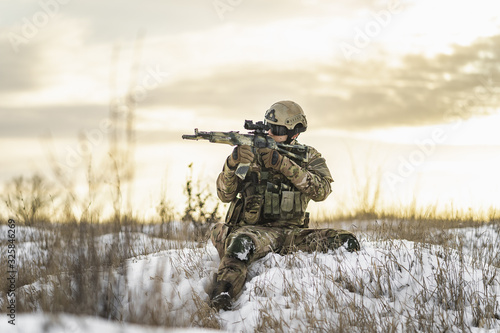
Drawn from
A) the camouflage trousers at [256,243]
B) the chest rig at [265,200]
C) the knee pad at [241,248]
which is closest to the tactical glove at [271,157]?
the chest rig at [265,200]

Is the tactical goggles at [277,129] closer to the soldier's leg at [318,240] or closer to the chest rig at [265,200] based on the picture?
the chest rig at [265,200]

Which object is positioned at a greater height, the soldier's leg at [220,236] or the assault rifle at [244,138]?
the assault rifle at [244,138]

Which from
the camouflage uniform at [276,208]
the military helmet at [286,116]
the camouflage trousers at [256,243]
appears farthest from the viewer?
the military helmet at [286,116]

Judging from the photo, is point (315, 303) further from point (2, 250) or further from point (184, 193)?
point (2, 250)

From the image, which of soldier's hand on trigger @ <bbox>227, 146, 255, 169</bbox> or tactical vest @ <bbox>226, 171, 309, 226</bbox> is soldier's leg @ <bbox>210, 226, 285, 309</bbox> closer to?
tactical vest @ <bbox>226, 171, 309, 226</bbox>

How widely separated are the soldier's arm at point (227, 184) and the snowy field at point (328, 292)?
0.77 metres

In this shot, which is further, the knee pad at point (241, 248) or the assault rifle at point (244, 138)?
the assault rifle at point (244, 138)

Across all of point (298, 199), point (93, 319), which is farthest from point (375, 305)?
point (93, 319)

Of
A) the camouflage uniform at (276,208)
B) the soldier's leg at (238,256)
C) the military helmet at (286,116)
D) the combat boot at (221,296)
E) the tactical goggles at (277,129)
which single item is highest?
the military helmet at (286,116)

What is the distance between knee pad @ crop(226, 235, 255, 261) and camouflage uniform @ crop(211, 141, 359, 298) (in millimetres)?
164

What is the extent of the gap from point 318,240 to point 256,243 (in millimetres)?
719

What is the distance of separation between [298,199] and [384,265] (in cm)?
122

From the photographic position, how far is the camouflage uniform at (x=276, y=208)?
583cm

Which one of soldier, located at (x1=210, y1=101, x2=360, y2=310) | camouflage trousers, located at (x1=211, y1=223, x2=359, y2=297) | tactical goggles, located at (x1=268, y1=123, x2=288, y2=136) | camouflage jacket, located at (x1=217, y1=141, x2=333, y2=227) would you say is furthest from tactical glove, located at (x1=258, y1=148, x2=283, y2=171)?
camouflage trousers, located at (x1=211, y1=223, x2=359, y2=297)
